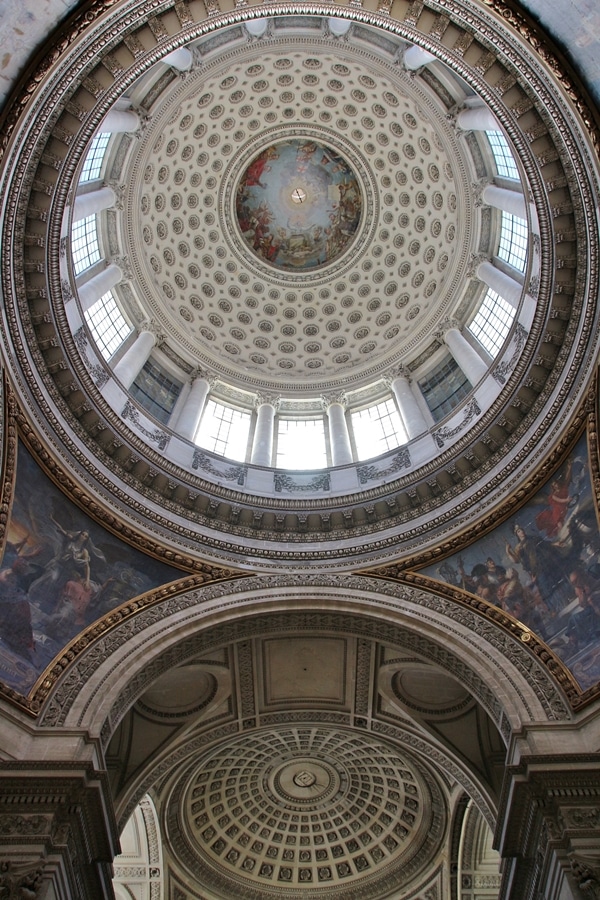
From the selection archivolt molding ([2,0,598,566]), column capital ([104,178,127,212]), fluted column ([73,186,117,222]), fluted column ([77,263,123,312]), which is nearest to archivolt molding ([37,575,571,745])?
archivolt molding ([2,0,598,566])

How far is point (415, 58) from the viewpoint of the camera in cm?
2430

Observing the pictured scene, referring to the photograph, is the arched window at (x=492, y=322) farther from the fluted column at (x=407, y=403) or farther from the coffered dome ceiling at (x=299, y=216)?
the fluted column at (x=407, y=403)

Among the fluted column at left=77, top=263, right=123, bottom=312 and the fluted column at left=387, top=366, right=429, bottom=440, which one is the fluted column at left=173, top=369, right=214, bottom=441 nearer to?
the fluted column at left=77, top=263, right=123, bottom=312

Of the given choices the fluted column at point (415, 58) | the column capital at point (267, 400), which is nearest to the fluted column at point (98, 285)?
the column capital at point (267, 400)

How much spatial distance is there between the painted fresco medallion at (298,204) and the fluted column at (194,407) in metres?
9.67

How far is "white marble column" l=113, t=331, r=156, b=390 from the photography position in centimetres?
2466

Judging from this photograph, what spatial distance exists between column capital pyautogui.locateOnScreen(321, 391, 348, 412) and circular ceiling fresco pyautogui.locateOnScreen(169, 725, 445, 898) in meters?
13.8

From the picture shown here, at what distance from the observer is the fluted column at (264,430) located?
2539 centimetres

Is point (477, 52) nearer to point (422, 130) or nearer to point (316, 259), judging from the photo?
point (422, 130)

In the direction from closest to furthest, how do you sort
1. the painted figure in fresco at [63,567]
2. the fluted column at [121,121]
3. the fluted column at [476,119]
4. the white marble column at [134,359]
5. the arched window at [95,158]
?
1. the painted figure in fresco at [63,567]
2. the fluted column at [476,119]
3. the fluted column at [121,121]
4. the arched window at [95,158]
5. the white marble column at [134,359]

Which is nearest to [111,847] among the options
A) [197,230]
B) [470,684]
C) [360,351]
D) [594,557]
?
[470,684]

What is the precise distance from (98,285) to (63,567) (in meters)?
12.9

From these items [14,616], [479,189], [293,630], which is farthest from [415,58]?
[14,616]

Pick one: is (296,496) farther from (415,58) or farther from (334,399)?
(415,58)
